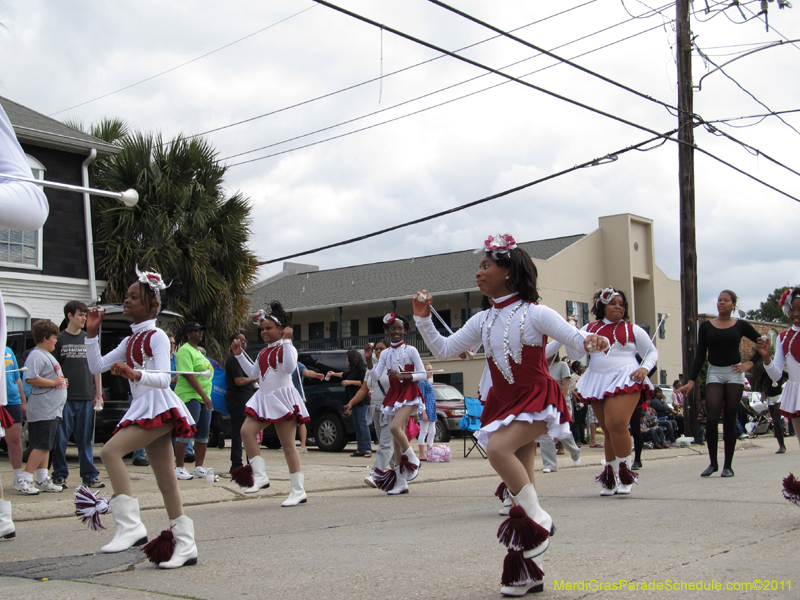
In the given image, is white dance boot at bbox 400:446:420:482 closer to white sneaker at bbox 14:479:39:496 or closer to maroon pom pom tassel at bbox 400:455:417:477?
maroon pom pom tassel at bbox 400:455:417:477

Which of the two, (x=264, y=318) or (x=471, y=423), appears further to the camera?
(x=471, y=423)

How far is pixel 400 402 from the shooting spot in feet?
29.1

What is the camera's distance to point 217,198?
20344 millimetres

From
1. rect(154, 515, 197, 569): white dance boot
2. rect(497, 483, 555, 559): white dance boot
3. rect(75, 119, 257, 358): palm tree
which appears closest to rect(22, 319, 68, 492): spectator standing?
rect(154, 515, 197, 569): white dance boot

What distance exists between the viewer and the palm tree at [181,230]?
18.7 m

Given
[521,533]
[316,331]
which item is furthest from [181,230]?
[316,331]

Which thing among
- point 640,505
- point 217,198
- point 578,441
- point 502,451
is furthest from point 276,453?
point 502,451

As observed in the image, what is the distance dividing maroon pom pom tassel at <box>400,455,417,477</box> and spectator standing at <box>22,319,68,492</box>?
3.58m

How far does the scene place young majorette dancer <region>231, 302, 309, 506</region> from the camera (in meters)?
7.75

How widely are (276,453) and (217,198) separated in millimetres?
7878

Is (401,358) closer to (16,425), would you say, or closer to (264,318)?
(264,318)

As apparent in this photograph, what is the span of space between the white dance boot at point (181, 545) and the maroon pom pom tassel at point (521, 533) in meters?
1.94

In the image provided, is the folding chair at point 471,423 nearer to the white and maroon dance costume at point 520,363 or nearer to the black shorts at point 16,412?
the black shorts at point 16,412

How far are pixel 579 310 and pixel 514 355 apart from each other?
35602 mm
